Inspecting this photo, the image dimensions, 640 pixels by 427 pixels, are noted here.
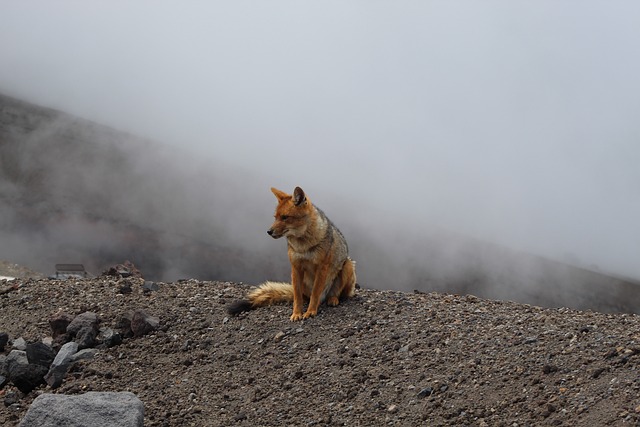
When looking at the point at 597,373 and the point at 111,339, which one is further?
the point at 111,339

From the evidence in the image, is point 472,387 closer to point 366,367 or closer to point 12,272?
point 366,367

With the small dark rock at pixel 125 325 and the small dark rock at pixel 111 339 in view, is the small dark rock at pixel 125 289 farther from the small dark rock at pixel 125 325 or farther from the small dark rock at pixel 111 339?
the small dark rock at pixel 111 339

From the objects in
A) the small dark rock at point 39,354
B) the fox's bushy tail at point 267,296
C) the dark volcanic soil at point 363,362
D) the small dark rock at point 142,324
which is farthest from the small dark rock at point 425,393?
the small dark rock at point 39,354

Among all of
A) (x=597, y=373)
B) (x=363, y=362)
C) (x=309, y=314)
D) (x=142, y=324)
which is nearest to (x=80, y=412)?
(x=142, y=324)

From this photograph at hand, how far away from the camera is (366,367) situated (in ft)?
31.9

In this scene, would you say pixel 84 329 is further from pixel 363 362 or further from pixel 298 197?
pixel 363 362

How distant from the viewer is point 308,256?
1160 centimetres

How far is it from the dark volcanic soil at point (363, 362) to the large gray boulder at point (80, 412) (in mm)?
615

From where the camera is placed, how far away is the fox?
37.8ft

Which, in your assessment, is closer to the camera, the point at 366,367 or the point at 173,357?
the point at 366,367

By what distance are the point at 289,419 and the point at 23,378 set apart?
3917 millimetres

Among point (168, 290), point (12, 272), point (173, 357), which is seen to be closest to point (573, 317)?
point (173, 357)

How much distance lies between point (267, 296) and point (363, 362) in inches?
109

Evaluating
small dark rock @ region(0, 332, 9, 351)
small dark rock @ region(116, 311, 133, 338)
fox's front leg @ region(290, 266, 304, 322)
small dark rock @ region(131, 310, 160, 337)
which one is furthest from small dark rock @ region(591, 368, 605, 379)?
small dark rock @ region(0, 332, 9, 351)
